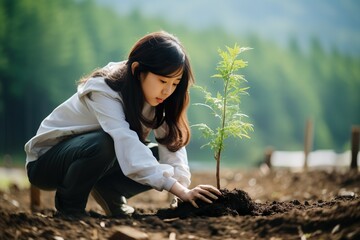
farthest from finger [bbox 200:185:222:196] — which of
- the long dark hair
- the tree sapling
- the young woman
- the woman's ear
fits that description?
the woman's ear

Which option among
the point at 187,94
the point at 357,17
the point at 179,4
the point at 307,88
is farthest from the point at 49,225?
the point at 357,17

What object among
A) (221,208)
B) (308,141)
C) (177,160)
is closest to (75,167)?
(177,160)

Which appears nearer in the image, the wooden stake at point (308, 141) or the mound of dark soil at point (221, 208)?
the mound of dark soil at point (221, 208)

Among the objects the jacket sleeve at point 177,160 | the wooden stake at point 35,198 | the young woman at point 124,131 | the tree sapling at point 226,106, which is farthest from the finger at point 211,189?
the wooden stake at point 35,198

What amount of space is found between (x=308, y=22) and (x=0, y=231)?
307 feet

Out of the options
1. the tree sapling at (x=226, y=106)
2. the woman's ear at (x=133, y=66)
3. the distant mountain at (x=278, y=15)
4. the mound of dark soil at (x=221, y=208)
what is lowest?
the mound of dark soil at (x=221, y=208)

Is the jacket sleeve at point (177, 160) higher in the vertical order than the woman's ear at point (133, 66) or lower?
lower

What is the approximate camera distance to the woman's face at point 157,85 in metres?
3.28

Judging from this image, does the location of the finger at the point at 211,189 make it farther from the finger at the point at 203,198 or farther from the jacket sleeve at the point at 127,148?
the jacket sleeve at the point at 127,148

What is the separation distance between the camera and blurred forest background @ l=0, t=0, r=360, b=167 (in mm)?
30547

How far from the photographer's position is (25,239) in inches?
100

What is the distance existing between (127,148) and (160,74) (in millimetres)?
510

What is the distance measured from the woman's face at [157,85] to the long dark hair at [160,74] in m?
0.03

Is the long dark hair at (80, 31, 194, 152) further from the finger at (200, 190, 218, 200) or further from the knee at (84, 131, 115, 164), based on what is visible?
the finger at (200, 190, 218, 200)
